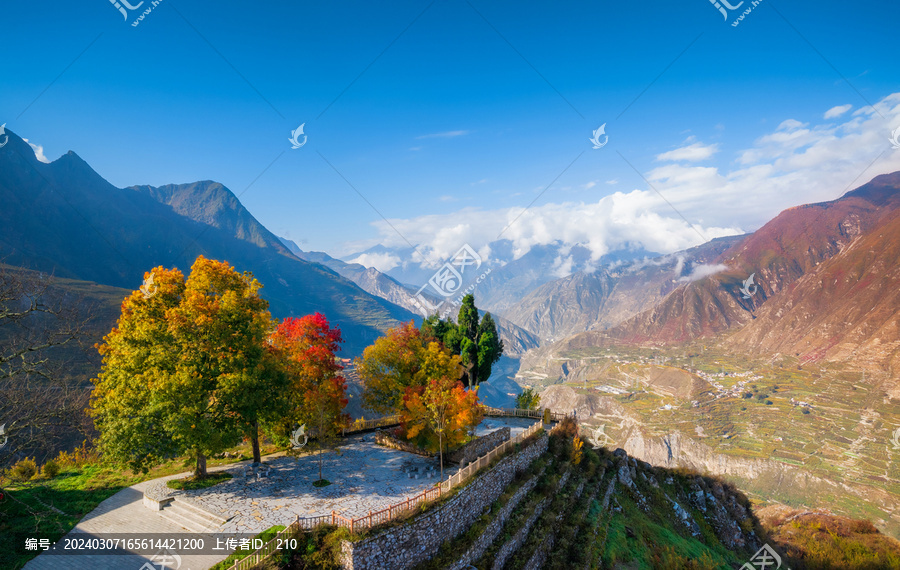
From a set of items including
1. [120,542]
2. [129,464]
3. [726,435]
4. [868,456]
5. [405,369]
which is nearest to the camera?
[120,542]

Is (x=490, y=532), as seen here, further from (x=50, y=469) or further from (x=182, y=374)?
(x=50, y=469)

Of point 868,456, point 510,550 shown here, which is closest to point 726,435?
point 868,456

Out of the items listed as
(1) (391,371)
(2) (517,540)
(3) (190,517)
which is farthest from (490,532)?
(3) (190,517)

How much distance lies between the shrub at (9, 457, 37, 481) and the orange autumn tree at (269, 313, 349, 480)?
1339 cm

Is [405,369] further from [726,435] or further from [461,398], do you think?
[726,435]

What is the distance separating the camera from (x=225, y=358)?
2152 centimetres

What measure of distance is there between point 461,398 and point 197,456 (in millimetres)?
15434

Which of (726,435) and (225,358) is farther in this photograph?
(726,435)

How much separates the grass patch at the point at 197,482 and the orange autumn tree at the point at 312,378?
429cm

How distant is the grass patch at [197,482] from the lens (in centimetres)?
2148

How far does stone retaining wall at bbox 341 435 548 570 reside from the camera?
16.6 metres

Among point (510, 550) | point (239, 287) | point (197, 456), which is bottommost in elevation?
point (510, 550)

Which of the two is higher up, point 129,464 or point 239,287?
point 239,287

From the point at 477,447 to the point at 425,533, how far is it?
32.9 feet
